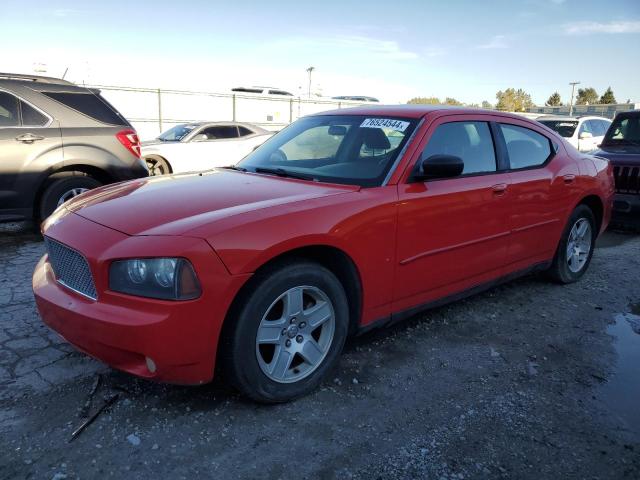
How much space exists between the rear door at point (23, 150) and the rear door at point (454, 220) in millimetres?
4408

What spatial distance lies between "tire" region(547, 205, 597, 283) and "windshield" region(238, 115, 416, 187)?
2.16 m

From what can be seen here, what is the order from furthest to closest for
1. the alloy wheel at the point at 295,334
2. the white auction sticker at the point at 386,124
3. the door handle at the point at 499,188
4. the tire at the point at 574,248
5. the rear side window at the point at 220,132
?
the rear side window at the point at 220,132 → the tire at the point at 574,248 → the door handle at the point at 499,188 → the white auction sticker at the point at 386,124 → the alloy wheel at the point at 295,334

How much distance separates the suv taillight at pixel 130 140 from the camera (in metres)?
6.21

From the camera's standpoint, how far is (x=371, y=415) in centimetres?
266

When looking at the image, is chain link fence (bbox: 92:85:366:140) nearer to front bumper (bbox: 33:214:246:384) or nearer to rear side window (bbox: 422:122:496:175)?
rear side window (bbox: 422:122:496:175)

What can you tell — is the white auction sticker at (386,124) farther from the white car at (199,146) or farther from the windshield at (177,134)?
the windshield at (177,134)

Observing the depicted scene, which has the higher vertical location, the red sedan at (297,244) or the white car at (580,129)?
the white car at (580,129)

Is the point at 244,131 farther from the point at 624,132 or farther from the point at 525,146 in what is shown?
the point at 525,146

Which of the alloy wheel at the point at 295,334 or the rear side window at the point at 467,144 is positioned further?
the rear side window at the point at 467,144

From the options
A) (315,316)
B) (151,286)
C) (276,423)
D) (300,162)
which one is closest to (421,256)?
(315,316)

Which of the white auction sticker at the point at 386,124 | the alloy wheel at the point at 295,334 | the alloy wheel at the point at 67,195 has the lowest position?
the alloy wheel at the point at 295,334

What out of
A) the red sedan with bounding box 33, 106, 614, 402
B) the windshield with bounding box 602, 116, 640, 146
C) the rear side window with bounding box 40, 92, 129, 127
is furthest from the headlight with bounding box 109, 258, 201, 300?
the windshield with bounding box 602, 116, 640, 146

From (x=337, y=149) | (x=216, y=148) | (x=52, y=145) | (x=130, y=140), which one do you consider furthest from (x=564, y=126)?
(x=52, y=145)

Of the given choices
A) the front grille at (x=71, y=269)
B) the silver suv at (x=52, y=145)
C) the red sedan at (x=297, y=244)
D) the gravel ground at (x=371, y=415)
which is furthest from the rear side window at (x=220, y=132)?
the front grille at (x=71, y=269)
